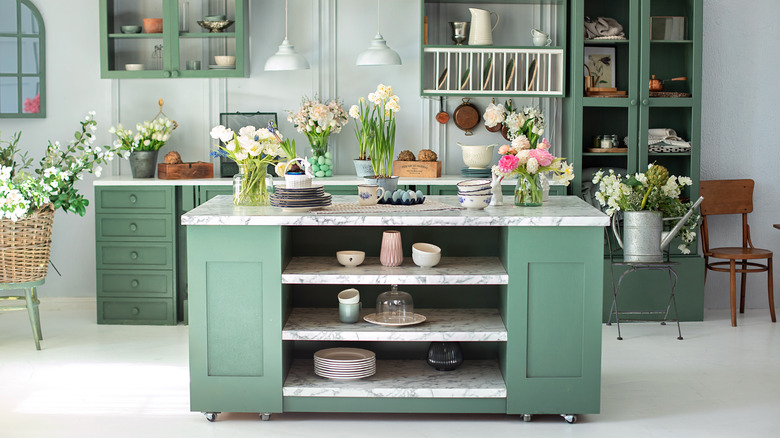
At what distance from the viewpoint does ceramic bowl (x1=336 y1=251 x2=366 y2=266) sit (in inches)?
175

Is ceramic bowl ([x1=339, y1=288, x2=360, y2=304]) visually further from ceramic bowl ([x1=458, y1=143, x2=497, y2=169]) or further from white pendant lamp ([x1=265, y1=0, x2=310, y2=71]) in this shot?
white pendant lamp ([x1=265, y1=0, x2=310, y2=71])

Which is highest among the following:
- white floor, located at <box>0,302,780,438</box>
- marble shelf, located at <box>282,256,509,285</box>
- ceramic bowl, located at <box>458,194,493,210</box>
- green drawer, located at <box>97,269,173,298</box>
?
ceramic bowl, located at <box>458,194,493,210</box>

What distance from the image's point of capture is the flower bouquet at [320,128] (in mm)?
6492

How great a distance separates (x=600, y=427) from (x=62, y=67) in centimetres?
486

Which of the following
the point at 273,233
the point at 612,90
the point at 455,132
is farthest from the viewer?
the point at 455,132

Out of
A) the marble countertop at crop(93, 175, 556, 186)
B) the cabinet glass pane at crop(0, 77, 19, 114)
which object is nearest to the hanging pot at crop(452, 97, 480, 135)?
the marble countertop at crop(93, 175, 556, 186)

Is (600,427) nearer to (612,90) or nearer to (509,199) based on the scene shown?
(509,199)

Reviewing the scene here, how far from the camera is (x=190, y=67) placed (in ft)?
21.2

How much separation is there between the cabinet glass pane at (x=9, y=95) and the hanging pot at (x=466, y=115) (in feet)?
11.1

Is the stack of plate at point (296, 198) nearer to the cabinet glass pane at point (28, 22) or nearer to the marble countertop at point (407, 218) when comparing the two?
the marble countertop at point (407, 218)

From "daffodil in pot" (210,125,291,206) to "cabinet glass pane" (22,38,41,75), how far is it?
291cm

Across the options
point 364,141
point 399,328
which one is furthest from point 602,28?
point 399,328

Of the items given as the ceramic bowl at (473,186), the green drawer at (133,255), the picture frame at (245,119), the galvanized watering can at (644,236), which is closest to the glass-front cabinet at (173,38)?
the picture frame at (245,119)

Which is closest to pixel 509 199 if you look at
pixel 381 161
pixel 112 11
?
pixel 381 161
